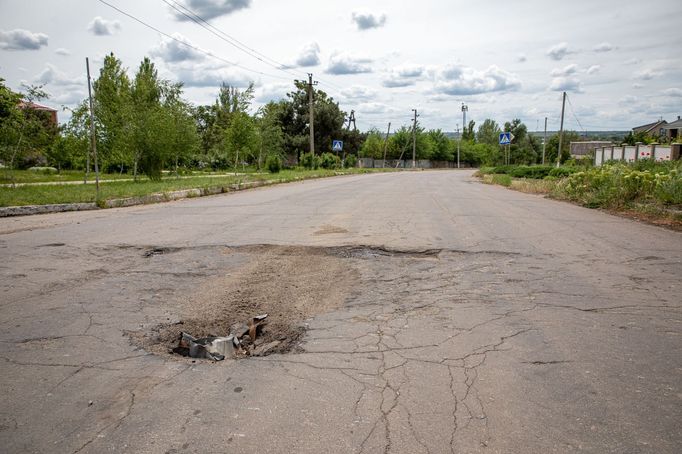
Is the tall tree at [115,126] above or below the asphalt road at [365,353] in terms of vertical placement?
above

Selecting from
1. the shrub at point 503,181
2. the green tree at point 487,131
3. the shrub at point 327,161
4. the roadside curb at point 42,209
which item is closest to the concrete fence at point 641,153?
the shrub at point 503,181

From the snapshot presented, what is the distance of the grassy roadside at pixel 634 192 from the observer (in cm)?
1109

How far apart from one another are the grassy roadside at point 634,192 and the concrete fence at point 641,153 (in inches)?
349

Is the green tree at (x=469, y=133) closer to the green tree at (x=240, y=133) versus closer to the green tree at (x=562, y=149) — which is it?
the green tree at (x=562, y=149)

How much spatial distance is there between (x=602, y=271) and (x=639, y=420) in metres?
3.79

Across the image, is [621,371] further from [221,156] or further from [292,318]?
[221,156]

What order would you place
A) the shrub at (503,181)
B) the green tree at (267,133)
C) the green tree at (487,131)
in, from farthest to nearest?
the green tree at (487,131) < the green tree at (267,133) < the shrub at (503,181)

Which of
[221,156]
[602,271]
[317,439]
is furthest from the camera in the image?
[221,156]

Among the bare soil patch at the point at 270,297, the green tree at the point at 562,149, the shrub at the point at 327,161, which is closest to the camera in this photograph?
the bare soil patch at the point at 270,297

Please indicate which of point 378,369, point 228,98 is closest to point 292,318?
point 378,369

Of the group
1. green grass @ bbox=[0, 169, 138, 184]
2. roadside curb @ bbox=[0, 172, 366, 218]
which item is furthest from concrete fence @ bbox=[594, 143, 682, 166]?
green grass @ bbox=[0, 169, 138, 184]

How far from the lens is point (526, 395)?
3.02 meters

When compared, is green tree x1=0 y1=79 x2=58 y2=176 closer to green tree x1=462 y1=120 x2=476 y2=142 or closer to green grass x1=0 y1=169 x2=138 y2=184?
green grass x1=0 y1=169 x2=138 y2=184

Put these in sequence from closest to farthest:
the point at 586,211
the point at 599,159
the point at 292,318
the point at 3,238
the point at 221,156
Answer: the point at 292,318 → the point at 3,238 → the point at 586,211 → the point at 599,159 → the point at 221,156
